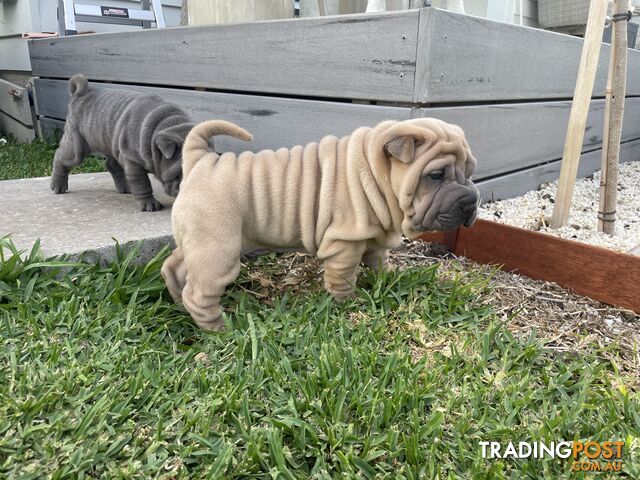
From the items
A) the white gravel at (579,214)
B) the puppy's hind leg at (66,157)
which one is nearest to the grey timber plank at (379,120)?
the white gravel at (579,214)

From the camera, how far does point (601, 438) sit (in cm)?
157

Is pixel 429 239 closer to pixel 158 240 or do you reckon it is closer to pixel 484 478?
pixel 158 240

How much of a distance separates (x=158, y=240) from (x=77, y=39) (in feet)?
11.2

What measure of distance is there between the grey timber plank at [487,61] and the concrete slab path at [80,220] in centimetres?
161

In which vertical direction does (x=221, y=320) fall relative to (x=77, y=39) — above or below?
below

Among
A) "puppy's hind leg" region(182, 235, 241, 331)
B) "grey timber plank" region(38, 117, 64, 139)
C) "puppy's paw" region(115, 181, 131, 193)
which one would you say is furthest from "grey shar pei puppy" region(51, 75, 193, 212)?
"grey timber plank" region(38, 117, 64, 139)

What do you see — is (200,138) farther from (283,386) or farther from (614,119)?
(614,119)

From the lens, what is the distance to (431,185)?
80.0 inches

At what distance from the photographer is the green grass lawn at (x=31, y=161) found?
479cm

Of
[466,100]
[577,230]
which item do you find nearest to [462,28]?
[466,100]

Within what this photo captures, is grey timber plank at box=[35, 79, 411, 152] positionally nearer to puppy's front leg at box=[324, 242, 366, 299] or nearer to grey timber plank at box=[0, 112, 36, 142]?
puppy's front leg at box=[324, 242, 366, 299]

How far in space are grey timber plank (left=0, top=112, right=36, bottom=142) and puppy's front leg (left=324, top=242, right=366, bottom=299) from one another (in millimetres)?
5478

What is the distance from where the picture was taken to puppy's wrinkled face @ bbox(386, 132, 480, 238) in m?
1.98

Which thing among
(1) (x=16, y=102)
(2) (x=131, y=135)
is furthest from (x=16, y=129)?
(2) (x=131, y=135)
